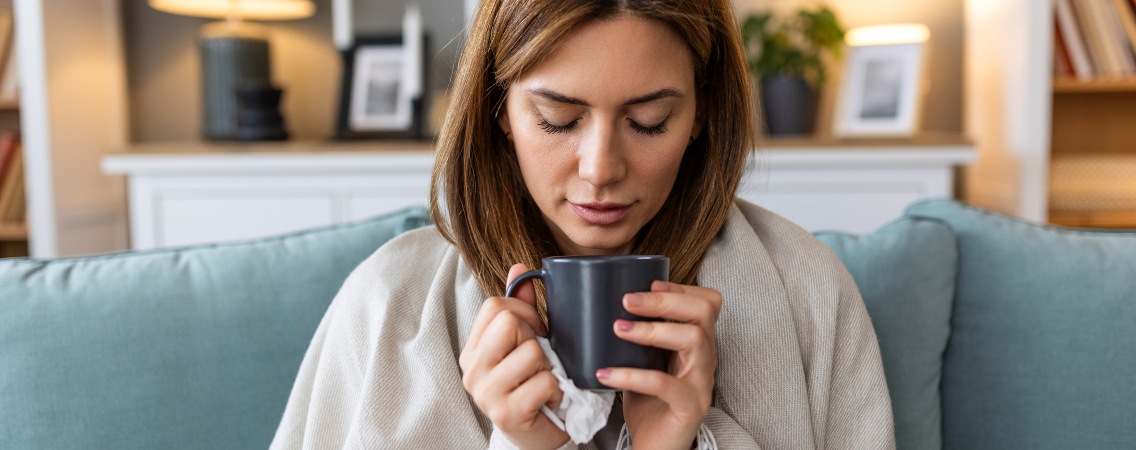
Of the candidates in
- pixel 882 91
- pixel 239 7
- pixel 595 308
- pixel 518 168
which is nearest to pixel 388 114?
pixel 239 7

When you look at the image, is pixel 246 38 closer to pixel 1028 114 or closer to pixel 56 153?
pixel 56 153

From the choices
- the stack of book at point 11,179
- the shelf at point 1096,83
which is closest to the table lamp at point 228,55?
the stack of book at point 11,179

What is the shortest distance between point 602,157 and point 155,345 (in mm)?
646

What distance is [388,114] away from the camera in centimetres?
268

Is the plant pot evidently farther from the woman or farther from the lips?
the lips

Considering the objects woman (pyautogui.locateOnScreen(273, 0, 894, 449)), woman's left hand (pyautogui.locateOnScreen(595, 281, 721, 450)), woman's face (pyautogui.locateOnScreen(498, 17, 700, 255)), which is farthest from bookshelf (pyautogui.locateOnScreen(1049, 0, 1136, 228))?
woman's left hand (pyautogui.locateOnScreen(595, 281, 721, 450))

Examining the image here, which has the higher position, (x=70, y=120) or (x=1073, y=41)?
(x=1073, y=41)

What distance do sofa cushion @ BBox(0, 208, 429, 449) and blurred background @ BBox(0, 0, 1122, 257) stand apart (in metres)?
1.21

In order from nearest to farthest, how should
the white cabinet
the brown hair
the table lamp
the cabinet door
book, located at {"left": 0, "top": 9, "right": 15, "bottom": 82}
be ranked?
the brown hair
the white cabinet
the cabinet door
book, located at {"left": 0, "top": 9, "right": 15, "bottom": 82}
the table lamp

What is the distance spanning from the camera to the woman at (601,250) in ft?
2.49

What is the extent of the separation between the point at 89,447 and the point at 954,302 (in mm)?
1123

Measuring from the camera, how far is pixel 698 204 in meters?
0.94

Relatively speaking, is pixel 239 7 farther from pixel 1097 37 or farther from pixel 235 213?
pixel 1097 37

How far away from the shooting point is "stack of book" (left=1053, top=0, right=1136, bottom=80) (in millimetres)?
2182
